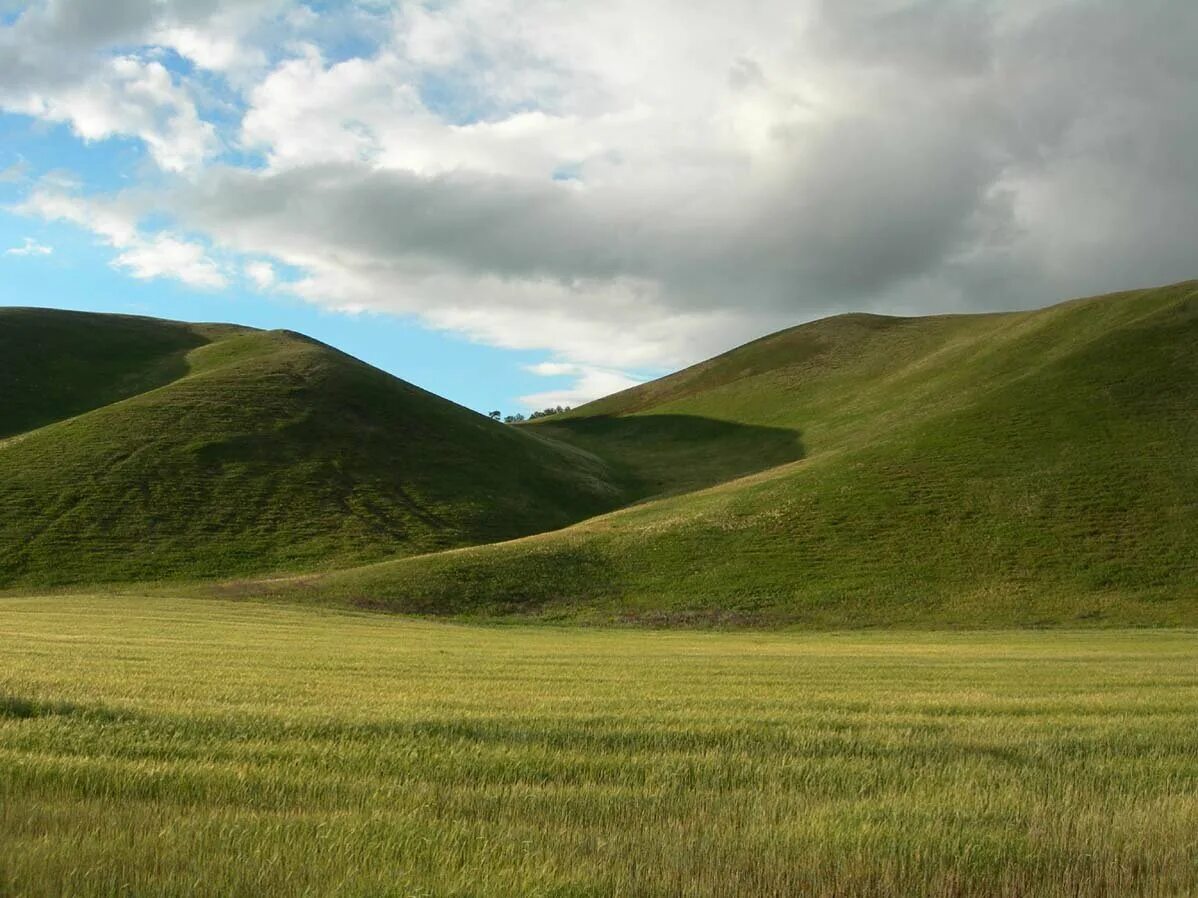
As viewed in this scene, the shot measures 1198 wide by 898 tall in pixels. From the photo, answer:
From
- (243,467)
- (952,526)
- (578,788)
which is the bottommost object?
(578,788)

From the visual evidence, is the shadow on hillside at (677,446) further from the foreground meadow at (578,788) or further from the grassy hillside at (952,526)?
the foreground meadow at (578,788)

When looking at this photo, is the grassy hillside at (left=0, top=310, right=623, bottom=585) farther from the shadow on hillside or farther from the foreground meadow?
the foreground meadow

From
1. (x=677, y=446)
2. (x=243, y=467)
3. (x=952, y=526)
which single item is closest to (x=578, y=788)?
(x=952, y=526)

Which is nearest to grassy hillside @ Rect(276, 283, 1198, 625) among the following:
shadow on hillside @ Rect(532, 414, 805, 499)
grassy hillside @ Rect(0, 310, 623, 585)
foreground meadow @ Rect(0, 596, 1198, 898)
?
shadow on hillside @ Rect(532, 414, 805, 499)

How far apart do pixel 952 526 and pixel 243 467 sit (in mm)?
63806

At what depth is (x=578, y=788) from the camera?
8438 millimetres

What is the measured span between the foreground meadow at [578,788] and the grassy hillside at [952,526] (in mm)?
35507

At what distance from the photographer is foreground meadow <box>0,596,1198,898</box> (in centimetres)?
611

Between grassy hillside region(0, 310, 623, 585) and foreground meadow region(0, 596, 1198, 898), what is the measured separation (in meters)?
59.0

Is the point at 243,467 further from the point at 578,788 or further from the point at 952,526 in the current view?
the point at 578,788

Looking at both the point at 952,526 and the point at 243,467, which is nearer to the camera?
the point at 952,526

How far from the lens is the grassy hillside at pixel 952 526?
171 feet

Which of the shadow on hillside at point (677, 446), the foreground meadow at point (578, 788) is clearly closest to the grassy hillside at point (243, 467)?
the shadow on hillside at point (677, 446)

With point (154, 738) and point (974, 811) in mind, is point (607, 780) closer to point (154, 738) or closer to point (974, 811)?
point (974, 811)
